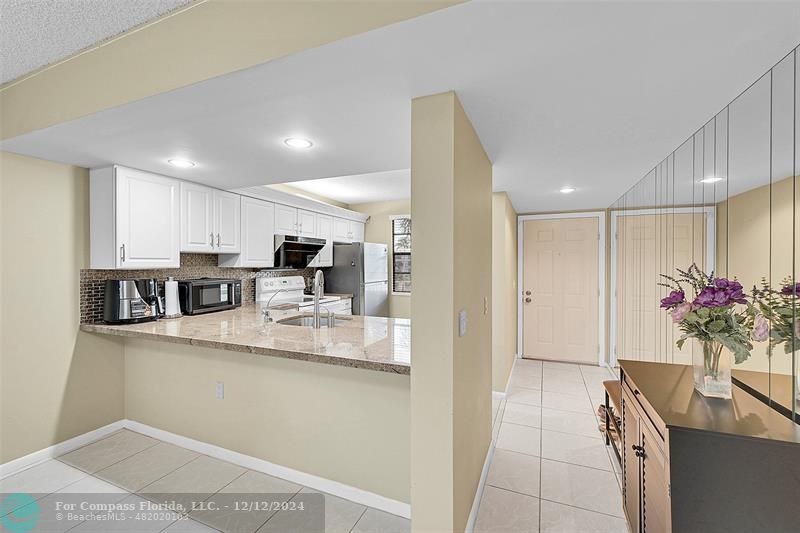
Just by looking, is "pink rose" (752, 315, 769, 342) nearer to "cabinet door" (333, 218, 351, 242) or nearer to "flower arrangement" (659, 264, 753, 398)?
"flower arrangement" (659, 264, 753, 398)

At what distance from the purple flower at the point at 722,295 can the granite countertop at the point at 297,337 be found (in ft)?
4.03

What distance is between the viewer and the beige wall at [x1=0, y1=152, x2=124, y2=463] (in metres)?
2.35

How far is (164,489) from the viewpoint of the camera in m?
2.20

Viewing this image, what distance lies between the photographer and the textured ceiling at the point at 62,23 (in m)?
1.45

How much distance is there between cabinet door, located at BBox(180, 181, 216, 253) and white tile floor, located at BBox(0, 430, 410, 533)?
160cm

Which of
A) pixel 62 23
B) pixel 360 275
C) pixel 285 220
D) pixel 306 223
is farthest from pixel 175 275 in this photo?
pixel 360 275

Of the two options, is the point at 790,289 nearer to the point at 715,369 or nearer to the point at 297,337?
the point at 715,369

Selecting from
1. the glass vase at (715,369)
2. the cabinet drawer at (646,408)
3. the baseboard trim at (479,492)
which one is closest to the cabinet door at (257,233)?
the baseboard trim at (479,492)

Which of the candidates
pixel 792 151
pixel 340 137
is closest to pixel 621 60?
pixel 792 151

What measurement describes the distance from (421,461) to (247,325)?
176cm

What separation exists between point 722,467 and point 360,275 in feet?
13.8

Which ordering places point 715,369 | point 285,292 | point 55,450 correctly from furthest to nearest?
point 285,292 < point 55,450 < point 715,369

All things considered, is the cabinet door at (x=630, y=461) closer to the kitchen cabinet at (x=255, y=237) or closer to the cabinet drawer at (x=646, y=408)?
the cabinet drawer at (x=646, y=408)

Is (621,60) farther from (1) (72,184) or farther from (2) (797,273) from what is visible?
(1) (72,184)
